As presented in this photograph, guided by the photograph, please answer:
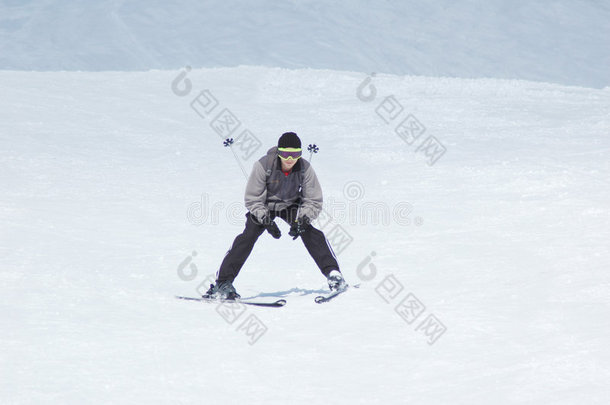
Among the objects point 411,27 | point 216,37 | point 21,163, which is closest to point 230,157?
point 21,163

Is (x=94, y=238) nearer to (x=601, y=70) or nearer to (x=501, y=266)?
(x=501, y=266)


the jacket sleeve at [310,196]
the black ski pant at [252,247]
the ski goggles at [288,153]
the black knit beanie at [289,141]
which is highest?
the black knit beanie at [289,141]

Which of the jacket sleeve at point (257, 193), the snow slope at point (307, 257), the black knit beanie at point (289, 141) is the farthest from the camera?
the jacket sleeve at point (257, 193)

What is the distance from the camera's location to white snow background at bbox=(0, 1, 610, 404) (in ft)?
12.9

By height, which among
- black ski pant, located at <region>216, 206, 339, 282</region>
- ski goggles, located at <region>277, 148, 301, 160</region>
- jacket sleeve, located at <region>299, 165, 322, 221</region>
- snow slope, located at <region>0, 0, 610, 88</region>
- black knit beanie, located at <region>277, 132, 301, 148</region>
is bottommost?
snow slope, located at <region>0, 0, 610, 88</region>

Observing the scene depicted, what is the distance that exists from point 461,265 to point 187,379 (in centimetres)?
300

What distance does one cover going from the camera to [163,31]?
1044 inches

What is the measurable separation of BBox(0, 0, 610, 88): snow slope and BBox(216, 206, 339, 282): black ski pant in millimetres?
20151

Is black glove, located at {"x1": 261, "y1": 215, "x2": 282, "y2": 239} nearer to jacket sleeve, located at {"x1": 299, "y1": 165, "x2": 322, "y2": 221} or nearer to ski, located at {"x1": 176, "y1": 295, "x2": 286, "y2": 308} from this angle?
jacket sleeve, located at {"x1": 299, "y1": 165, "x2": 322, "y2": 221}

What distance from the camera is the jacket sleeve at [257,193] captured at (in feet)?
17.6

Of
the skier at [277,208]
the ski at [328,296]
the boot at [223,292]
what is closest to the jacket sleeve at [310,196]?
the skier at [277,208]

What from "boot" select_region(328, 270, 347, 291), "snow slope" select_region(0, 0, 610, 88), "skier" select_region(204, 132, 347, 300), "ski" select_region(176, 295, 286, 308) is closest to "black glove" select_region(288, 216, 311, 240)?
"skier" select_region(204, 132, 347, 300)

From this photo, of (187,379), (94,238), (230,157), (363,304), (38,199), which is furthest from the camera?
(230,157)

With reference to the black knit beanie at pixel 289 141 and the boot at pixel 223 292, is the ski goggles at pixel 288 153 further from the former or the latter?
the boot at pixel 223 292
